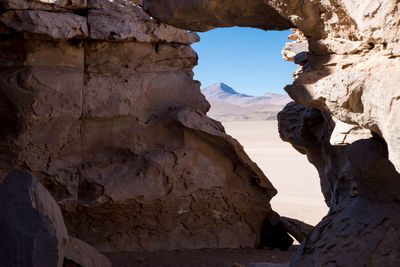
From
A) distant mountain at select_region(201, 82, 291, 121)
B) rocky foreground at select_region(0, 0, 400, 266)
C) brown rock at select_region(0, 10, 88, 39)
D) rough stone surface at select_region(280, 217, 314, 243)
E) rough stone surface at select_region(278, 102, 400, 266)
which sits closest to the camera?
rough stone surface at select_region(278, 102, 400, 266)

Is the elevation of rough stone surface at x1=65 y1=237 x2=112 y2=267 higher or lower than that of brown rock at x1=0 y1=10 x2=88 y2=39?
lower

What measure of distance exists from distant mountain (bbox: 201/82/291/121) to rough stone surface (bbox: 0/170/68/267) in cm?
5167

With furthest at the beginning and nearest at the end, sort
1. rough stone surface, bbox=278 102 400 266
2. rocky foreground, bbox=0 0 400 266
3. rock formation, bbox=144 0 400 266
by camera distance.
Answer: rocky foreground, bbox=0 0 400 266 < rough stone surface, bbox=278 102 400 266 < rock formation, bbox=144 0 400 266

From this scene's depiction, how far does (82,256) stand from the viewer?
3.51 m

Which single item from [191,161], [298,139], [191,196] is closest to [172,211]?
[191,196]

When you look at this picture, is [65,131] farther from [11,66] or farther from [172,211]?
[172,211]

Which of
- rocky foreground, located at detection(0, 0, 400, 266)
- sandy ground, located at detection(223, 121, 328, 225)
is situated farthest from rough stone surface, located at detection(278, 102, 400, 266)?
sandy ground, located at detection(223, 121, 328, 225)

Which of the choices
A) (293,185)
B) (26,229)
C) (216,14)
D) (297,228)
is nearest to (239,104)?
(293,185)

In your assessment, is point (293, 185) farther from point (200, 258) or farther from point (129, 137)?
point (129, 137)

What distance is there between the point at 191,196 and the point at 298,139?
5.25 feet

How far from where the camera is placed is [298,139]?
5.33 metres

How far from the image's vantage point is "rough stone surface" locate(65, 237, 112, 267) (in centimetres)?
338

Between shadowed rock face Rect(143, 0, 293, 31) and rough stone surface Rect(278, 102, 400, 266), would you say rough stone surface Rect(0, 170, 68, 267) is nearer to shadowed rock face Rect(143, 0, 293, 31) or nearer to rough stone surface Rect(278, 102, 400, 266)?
shadowed rock face Rect(143, 0, 293, 31)

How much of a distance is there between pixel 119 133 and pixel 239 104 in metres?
81.7
